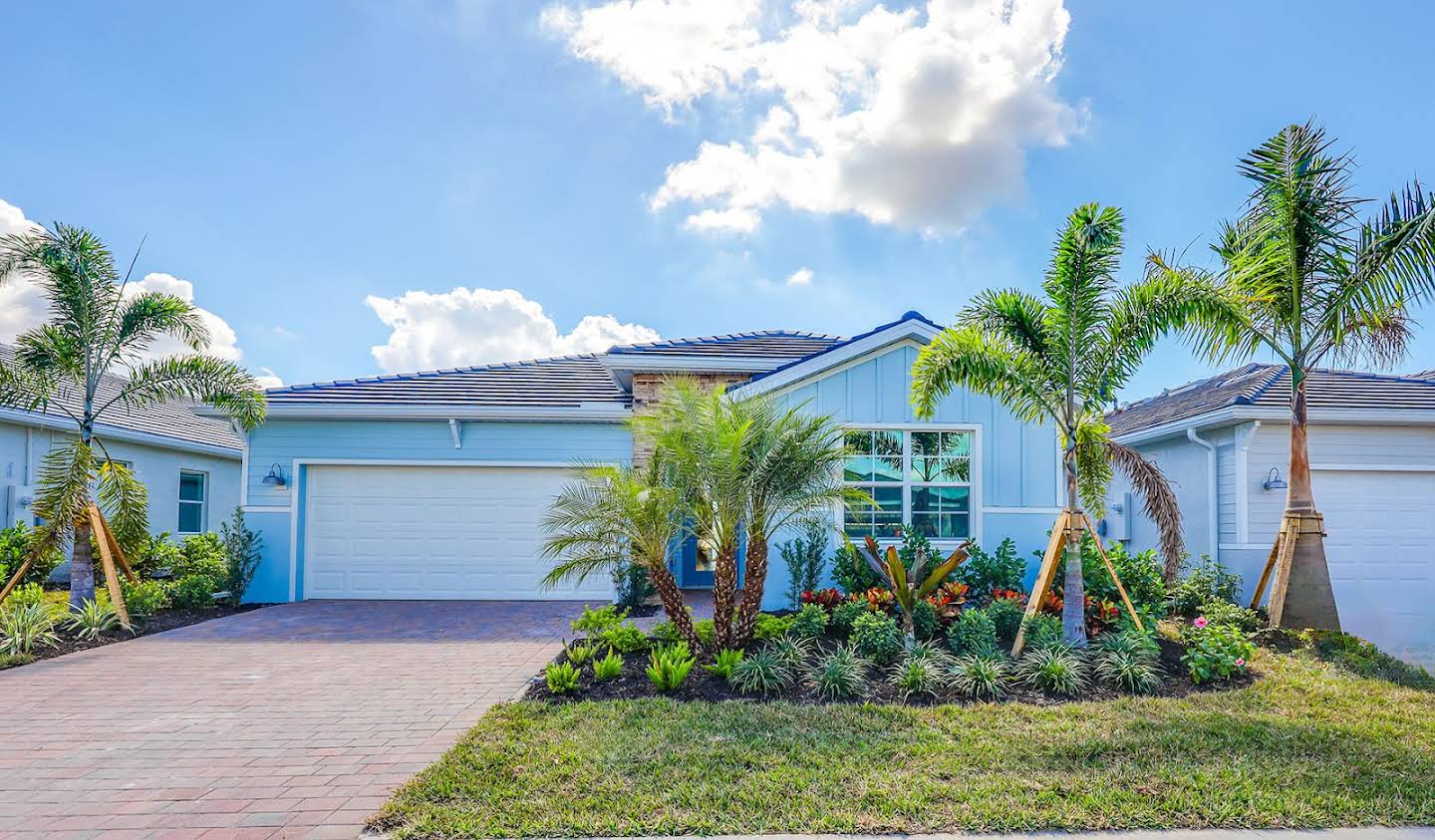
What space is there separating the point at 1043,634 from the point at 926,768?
3.19 metres

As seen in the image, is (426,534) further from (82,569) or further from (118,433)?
(118,433)

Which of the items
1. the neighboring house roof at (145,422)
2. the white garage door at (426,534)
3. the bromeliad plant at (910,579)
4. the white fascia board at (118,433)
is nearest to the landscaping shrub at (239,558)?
the white garage door at (426,534)

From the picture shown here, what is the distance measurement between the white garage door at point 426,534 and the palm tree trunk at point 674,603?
500 centimetres

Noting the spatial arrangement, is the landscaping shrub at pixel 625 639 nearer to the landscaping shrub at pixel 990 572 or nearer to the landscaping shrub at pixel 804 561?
the landscaping shrub at pixel 804 561

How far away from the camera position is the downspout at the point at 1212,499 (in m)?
12.0

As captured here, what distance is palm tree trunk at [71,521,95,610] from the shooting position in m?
9.12

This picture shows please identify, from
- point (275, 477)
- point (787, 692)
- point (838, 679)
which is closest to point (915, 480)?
point (838, 679)

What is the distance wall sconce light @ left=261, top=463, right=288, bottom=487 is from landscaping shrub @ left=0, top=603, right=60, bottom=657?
347 centimetres

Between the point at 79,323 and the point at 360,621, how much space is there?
510 cm

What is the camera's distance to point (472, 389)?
12.6 m

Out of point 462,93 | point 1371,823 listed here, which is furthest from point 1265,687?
point 462,93

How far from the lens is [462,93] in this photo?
35.0ft

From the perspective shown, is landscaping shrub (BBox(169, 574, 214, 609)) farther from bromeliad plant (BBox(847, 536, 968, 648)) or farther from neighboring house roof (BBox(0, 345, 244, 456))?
bromeliad plant (BBox(847, 536, 968, 648))

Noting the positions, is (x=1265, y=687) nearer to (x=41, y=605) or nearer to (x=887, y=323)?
(x=887, y=323)
